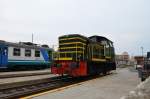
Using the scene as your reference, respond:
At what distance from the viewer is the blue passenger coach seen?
24.6 metres

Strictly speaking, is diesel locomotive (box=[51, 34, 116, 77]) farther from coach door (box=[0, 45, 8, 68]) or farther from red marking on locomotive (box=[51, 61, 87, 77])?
coach door (box=[0, 45, 8, 68])

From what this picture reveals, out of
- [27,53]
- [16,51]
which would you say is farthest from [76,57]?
[27,53]

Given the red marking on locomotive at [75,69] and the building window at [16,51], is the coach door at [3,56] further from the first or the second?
the red marking on locomotive at [75,69]

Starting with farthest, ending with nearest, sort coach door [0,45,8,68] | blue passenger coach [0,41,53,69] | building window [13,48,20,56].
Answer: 1. building window [13,48,20,56]
2. blue passenger coach [0,41,53,69]
3. coach door [0,45,8,68]

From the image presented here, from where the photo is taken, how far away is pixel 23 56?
27453 mm

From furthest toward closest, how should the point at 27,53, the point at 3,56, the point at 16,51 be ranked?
the point at 27,53 < the point at 16,51 < the point at 3,56

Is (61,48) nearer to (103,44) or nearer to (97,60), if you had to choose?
(97,60)

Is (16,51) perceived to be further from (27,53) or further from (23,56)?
(27,53)

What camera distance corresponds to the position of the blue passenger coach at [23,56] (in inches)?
970

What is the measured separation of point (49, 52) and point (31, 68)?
14.4 feet

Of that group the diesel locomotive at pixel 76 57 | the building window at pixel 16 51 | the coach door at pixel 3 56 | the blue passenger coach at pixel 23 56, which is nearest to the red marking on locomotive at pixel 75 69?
the diesel locomotive at pixel 76 57

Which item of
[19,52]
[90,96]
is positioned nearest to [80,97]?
[90,96]

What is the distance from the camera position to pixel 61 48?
17516mm

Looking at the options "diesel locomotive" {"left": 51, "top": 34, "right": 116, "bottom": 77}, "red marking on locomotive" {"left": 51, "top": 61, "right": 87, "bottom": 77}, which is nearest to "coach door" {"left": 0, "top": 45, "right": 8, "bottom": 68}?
"diesel locomotive" {"left": 51, "top": 34, "right": 116, "bottom": 77}
